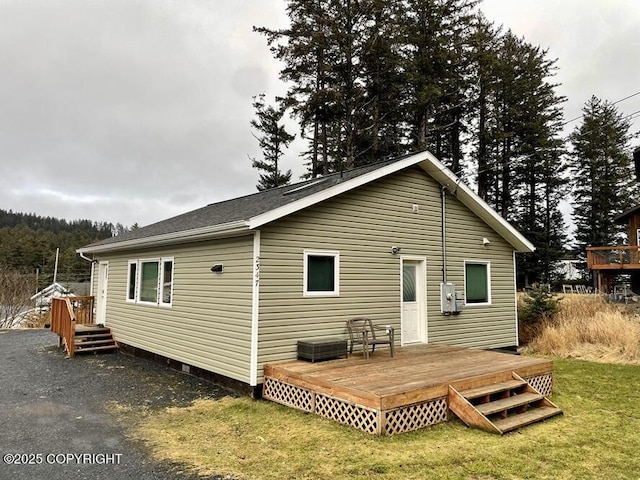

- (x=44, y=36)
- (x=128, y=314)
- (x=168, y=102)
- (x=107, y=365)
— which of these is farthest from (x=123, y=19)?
(x=107, y=365)

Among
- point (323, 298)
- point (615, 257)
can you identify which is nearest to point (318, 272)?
point (323, 298)

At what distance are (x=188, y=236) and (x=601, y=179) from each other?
100ft

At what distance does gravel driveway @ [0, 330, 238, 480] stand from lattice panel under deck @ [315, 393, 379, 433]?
75.3 inches

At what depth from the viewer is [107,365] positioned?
8.77m

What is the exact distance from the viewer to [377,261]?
314 inches

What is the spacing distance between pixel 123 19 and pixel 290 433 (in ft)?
38.8

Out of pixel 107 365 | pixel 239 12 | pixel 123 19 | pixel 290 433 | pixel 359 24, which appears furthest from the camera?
pixel 359 24

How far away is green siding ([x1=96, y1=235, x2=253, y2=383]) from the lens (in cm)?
651

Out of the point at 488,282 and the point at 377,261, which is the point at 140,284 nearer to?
the point at 377,261

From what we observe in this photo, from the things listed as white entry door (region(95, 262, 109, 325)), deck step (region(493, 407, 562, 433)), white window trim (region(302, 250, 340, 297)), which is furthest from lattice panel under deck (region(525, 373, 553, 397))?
white entry door (region(95, 262, 109, 325))

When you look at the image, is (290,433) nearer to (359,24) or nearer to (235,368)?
(235,368)

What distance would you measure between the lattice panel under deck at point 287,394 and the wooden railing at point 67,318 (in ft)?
19.8

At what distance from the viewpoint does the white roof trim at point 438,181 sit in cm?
637

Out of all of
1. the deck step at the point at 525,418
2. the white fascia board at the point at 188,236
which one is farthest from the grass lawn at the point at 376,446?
the white fascia board at the point at 188,236
